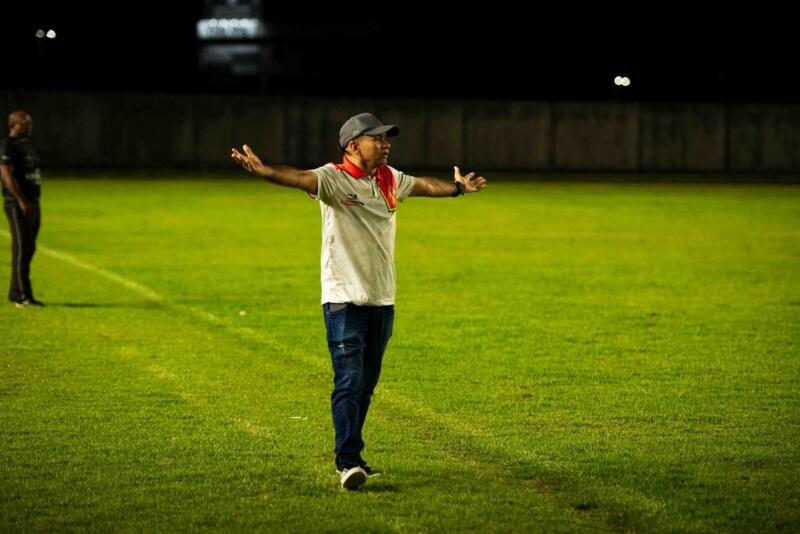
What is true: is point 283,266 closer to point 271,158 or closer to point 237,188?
point 237,188

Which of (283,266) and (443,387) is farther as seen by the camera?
(283,266)

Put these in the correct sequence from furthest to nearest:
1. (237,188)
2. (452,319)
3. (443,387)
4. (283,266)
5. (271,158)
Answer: (271,158), (237,188), (283,266), (452,319), (443,387)

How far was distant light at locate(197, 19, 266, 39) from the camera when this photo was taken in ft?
189

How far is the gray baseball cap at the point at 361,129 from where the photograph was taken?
7012 mm

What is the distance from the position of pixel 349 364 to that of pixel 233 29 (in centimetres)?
5241

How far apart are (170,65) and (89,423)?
6074 cm

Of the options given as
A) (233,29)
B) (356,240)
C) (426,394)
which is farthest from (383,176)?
(233,29)

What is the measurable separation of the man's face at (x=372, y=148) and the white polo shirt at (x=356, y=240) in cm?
9

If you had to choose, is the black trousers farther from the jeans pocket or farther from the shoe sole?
the shoe sole

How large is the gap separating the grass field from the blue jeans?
0.26 m

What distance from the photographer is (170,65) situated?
6769cm

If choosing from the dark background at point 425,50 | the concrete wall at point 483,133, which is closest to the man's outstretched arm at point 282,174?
the concrete wall at point 483,133

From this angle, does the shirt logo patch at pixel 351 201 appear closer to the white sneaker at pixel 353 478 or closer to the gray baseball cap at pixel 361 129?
the gray baseball cap at pixel 361 129

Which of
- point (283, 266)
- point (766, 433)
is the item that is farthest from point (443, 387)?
point (283, 266)
